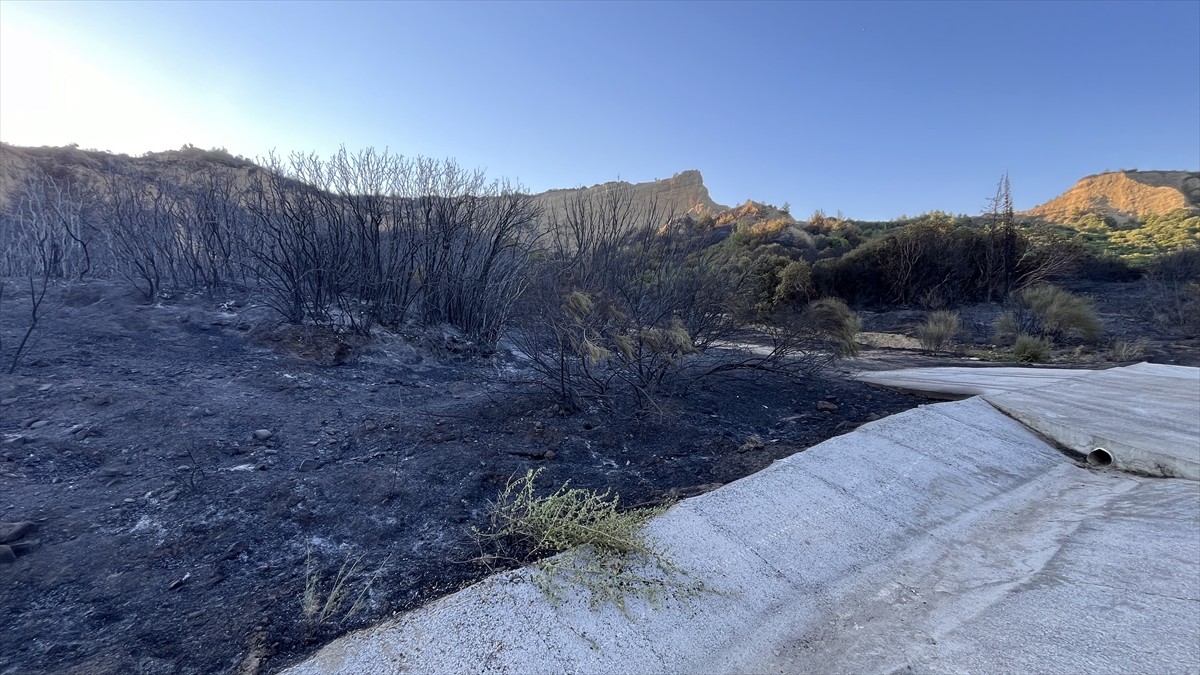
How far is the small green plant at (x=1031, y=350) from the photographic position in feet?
38.0

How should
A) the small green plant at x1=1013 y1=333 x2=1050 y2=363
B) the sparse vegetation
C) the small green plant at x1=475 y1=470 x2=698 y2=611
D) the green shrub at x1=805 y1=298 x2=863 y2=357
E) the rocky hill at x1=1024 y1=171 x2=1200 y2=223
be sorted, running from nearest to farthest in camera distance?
the small green plant at x1=475 y1=470 x2=698 y2=611 → the green shrub at x1=805 y1=298 x2=863 y2=357 → the sparse vegetation → the small green plant at x1=1013 y1=333 x2=1050 y2=363 → the rocky hill at x1=1024 y1=171 x2=1200 y2=223

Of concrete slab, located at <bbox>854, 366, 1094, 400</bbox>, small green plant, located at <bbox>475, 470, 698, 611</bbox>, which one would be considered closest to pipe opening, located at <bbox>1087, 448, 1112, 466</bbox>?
concrete slab, located at <bbox>854, 366, 1094, 400</bbox>

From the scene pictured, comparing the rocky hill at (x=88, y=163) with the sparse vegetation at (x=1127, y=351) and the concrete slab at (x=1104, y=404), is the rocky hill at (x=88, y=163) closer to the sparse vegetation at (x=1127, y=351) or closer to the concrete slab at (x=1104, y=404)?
the concrete slab at (x=1104, y=404)

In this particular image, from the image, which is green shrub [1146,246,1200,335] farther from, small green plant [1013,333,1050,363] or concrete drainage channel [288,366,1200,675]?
concrete drainage channel [288,366,1200,675]

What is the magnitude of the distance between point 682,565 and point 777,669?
2.52 ft

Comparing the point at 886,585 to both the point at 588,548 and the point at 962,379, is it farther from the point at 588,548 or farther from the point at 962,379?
the point at 962,379

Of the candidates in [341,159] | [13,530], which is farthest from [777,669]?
[341,159]

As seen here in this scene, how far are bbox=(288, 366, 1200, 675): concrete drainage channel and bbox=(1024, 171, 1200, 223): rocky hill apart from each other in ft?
140

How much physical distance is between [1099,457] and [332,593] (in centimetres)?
727

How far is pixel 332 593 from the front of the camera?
2.76 meters

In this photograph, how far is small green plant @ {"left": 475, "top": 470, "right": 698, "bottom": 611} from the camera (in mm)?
3119

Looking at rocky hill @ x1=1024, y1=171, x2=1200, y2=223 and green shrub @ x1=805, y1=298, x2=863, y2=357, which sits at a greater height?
rocky hill @ x1=1024, y1=171, x2=1200, y2=223

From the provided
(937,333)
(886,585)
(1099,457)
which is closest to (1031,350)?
(937,333)

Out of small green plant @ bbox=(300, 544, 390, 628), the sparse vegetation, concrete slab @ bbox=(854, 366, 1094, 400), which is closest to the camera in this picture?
small green plant @ bbox=(300, 544, 390, 628)
